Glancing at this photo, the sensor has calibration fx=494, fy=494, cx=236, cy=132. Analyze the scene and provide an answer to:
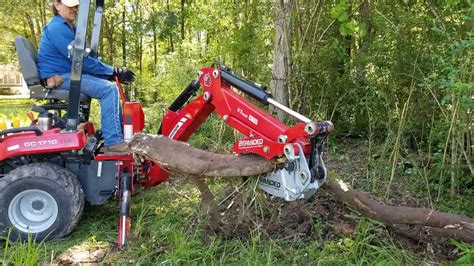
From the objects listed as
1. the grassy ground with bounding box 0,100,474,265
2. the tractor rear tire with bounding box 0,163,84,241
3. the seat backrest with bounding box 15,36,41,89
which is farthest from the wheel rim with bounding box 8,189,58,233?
the seat backrest with bounding box 15,36,41,89

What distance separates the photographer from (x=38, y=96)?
4.45 meters

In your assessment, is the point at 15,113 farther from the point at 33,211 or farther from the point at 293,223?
the point at 293,223

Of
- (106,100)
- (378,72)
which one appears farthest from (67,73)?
(378,72)

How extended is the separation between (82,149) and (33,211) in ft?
2.21

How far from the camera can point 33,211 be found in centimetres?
430

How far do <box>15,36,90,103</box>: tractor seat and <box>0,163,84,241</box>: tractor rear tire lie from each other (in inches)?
25.0

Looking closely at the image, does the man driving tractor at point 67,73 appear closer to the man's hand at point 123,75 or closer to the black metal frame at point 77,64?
the black metal frame at point 77,64

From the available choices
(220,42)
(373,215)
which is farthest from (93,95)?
(220,42)

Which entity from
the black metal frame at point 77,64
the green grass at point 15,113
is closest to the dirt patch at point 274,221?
the black metal frame at point 77,64

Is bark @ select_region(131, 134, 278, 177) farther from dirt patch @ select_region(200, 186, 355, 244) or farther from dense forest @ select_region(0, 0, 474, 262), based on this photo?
dense forest @ select_region(0, 0, 474, 262)

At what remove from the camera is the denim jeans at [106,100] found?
14.6ft

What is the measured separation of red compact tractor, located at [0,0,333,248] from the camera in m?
3.83

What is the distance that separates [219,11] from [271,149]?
18.5 feet

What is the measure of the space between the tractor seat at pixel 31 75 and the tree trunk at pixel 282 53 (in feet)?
10.0
